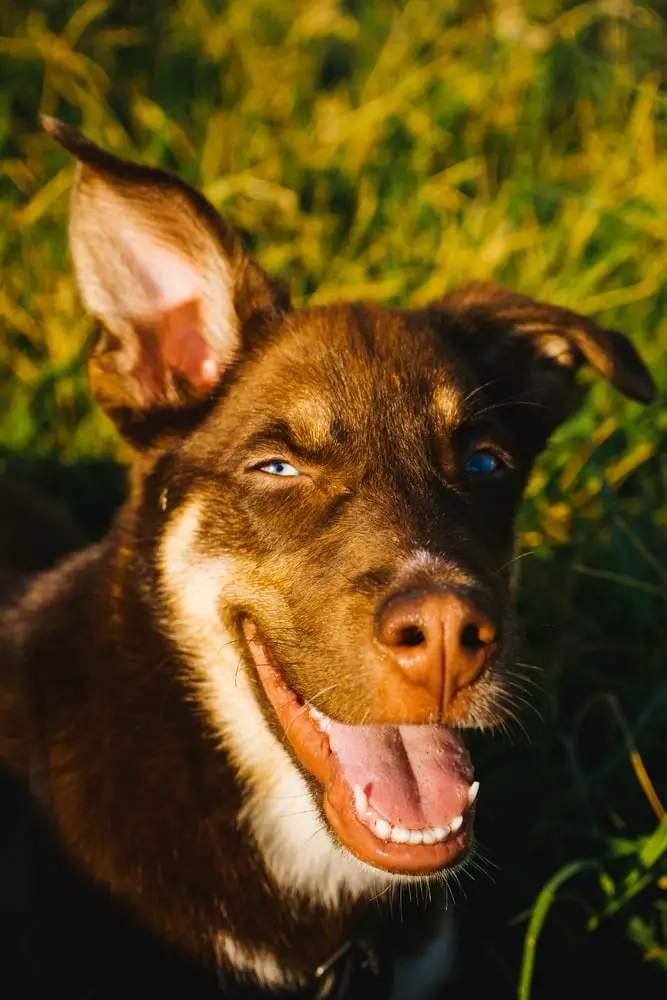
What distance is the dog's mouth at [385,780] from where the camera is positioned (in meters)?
2.34

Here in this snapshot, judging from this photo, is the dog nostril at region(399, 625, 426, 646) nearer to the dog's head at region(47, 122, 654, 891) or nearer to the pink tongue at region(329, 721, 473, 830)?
the dog's head at region(47, 122, 654, 891)

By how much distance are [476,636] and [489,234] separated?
12.9 ft

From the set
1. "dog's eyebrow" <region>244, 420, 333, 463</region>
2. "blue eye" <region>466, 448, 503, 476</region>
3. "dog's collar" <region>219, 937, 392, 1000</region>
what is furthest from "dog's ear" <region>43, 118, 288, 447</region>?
"dog's collar" <region>219, 937, 392, 1000</region>

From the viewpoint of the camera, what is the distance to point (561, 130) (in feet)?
21.3

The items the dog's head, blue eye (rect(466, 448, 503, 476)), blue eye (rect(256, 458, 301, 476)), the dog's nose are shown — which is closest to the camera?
the dog's nose

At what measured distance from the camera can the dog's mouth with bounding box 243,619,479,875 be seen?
234 centimetres

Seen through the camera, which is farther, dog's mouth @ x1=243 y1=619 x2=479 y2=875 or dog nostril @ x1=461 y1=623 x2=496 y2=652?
dog's mouth @ x1=243 y1=619 x2=479 y2=875

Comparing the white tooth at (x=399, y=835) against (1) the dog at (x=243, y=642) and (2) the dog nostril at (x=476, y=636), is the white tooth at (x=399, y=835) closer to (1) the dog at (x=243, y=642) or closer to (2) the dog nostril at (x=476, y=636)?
(1) the dog at (x=243, y=642)

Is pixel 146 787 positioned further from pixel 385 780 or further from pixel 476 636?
pixel 476 636

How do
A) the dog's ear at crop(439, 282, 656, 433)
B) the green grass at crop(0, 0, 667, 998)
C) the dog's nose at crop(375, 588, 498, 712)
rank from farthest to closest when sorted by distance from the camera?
the green grass at crop(0, 0, 667, 998)
the dog's ear at crop(439, 282, 656, 433)
the dog's nose at crop(375, 588, 498, 712)

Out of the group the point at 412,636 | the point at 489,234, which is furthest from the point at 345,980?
the point at 489,234

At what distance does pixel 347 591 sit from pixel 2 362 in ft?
11.1

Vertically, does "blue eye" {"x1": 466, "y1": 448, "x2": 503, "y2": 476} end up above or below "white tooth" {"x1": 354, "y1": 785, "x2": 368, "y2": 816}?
above

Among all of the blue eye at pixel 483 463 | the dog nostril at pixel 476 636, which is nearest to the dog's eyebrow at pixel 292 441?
the blue eye at pixel 483 463
